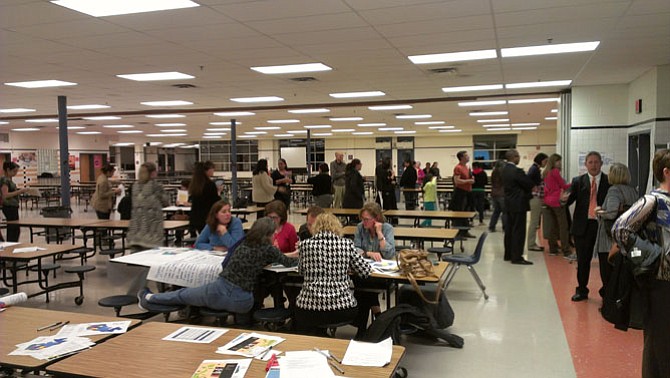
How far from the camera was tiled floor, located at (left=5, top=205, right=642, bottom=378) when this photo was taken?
3.77 meters

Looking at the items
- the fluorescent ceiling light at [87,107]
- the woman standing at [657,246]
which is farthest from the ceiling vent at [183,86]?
the woman standing at [657,246]

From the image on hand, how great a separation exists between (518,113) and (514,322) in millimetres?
11440

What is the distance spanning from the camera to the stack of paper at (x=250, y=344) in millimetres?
2342

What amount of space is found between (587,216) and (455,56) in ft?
8.72

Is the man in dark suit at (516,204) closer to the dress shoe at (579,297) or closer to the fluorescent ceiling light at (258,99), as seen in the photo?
the dress shoe at (579,297)

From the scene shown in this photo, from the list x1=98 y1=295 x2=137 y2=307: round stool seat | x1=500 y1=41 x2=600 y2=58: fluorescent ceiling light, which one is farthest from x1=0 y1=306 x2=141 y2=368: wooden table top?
x1=500 y1=41 x2=600 y2=58: fluorescent ceiling light

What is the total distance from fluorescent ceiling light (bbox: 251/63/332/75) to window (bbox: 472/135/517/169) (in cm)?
1926

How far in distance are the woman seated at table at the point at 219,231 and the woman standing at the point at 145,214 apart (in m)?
0.59

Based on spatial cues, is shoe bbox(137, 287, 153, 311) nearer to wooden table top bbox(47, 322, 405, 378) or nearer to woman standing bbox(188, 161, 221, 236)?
wooden table top bbox(47, 322, 405, 378)

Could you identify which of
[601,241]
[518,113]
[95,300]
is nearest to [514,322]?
[601,241]

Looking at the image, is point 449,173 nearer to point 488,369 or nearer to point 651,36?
point 651,36

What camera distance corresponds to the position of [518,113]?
14938 mm

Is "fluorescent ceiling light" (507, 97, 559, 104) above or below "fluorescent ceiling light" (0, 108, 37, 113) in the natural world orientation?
below

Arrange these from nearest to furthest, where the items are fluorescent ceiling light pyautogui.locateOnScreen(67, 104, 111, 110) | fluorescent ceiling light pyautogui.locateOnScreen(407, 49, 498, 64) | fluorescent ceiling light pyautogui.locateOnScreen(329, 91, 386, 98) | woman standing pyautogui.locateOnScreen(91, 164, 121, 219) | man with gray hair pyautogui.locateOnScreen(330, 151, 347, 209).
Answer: fluorescent ceiling light pyautogui.locateOnScreen(407, 49, 498, 64)
woman standing pyautogui.locateOnScreen(91, 164, 121, 219)
fluorescent ceiling light pyautogui.locateOnScreen(329, 91, 386, 98)
man with gray hair pyautogui.locateOnScreen(330, 151, 347, 209)
fluorescent ceiling light pyautogui.locateOnScreen(67, 104, 111, 110)
